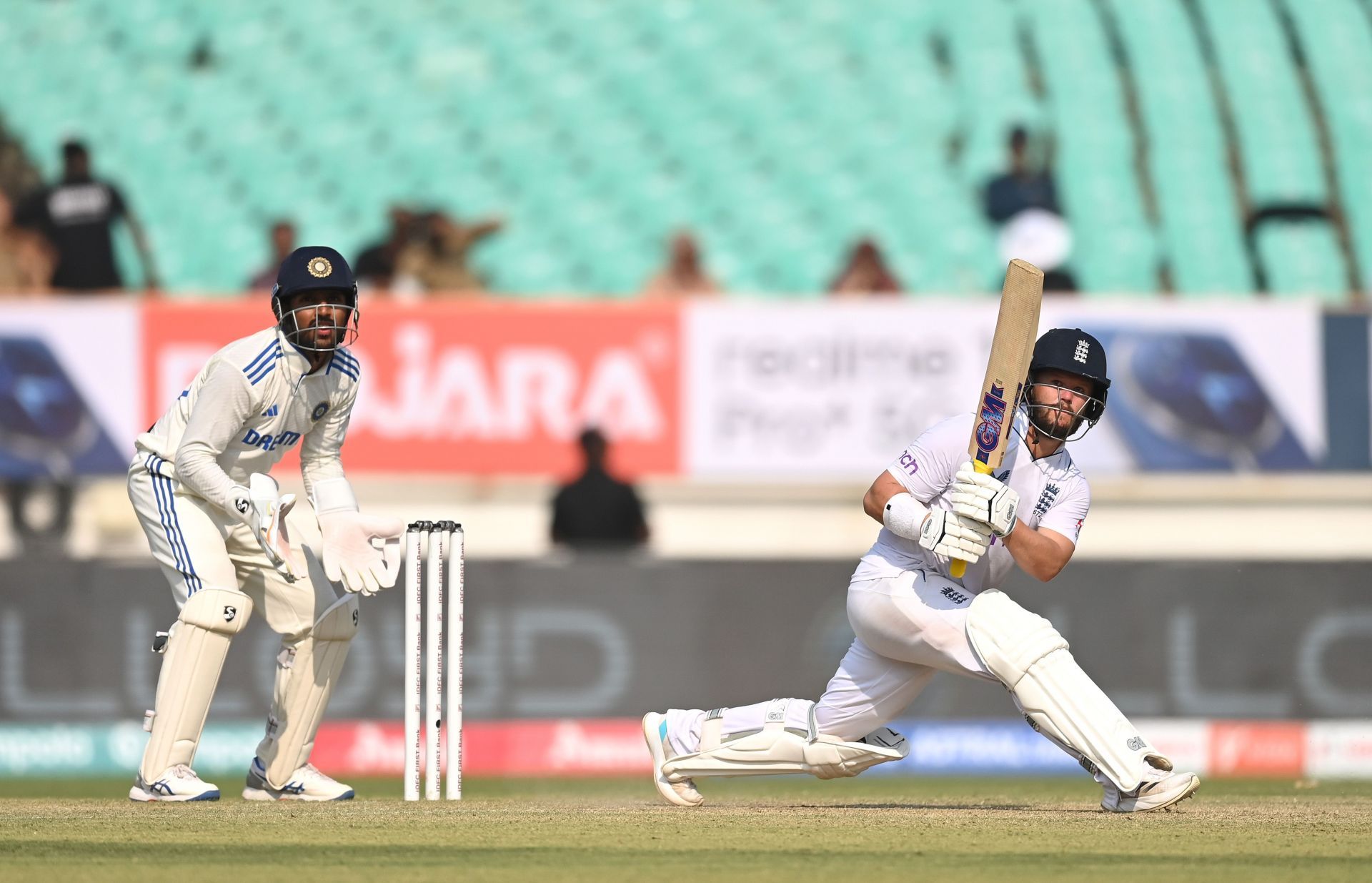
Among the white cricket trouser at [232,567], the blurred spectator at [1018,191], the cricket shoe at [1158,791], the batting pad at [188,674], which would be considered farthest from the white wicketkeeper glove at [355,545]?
the blurred spectator at [1018,191]

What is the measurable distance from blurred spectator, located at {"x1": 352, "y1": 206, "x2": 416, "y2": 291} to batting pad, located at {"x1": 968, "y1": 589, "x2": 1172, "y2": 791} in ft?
24.6

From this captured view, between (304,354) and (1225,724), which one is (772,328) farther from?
(304,354)

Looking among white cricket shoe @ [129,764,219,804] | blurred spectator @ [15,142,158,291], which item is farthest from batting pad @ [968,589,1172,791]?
blurred spectator @ [15,142,158,291]

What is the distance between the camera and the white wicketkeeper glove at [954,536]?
18.8 ft

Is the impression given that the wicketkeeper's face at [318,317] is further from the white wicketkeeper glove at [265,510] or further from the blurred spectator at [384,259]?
the blurred spectator at [384,259]

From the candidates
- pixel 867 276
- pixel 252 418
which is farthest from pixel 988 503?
pixel 867 276

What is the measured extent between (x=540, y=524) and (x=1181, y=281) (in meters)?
4.61

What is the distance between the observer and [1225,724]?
9711mm

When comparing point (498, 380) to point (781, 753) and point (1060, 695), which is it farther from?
point (1060, 695)

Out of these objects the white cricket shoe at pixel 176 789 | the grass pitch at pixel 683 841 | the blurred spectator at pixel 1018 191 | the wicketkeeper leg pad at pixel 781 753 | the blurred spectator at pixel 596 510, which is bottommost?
the grass pitch at pixel 683 841

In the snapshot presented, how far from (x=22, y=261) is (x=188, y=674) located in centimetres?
750

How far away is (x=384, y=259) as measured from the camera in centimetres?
1262

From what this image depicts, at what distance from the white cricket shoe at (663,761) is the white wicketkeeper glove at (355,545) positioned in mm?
930

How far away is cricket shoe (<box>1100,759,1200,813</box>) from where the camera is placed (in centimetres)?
573
